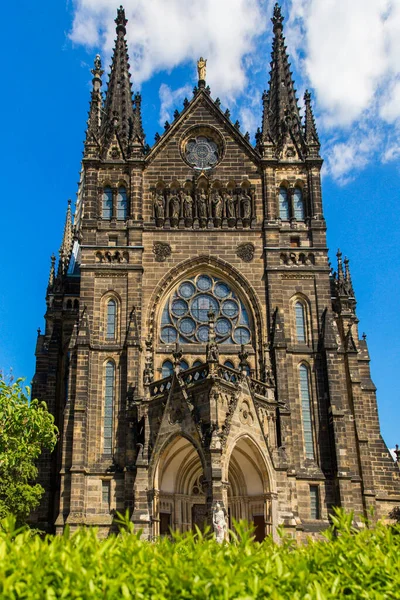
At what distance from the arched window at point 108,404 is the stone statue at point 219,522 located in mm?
7307

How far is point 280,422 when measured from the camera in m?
29.4

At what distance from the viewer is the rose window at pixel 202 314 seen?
3238 cm

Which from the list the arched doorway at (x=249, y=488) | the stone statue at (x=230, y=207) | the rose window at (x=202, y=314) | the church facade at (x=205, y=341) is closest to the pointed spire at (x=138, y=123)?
the church facade at (x=205, y=341)

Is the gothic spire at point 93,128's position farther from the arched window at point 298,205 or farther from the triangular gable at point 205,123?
the arched window at point 298,205

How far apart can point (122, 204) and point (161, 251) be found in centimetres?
331

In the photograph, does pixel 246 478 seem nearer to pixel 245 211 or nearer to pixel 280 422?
pixel 280 422

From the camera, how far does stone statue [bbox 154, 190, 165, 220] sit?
3384 cm

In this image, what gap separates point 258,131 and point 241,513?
19209 millimetres

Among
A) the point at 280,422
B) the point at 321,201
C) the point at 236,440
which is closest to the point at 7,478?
the point at 236,440

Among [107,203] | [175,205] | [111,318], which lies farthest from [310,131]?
[111,318]

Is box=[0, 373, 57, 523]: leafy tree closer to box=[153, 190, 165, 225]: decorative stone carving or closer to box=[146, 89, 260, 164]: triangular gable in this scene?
box=[153, 190, 165, 225]: decorative stone carving

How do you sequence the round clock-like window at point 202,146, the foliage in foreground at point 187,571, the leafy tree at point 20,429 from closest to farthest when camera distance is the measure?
the foliage in foreground at point 187,571
the leafy tree at point 20,429
the round clock-like window at point 202,146

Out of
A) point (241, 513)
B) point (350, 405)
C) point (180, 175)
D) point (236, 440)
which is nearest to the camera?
point (236, 440)

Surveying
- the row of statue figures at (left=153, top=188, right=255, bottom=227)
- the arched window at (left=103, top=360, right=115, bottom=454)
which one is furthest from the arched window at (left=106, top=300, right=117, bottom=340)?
the row of statue figures at (left=153, top=188, right=255, bottom=227)
